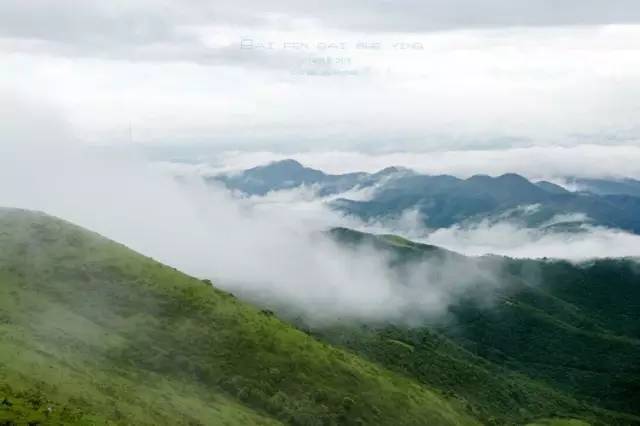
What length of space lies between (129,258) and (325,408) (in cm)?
6644

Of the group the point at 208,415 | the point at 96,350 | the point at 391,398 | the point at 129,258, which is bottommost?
the point at 391,398

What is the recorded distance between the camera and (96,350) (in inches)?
5448

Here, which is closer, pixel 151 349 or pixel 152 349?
pixel 151 349

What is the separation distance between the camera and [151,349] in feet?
506

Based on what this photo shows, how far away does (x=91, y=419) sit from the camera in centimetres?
8756

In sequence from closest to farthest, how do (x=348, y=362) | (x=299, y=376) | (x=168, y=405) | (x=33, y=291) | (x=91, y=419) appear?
(x=91, y=419)
(x=168, y=405)
(x=33, y=291)
(x=299, y=376)
(x=348, y=362)

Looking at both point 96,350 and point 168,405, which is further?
point 96,350

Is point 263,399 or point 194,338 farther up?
point 194,338

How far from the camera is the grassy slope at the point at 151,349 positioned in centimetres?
11588

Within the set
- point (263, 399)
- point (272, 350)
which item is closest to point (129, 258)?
point (272, 350)

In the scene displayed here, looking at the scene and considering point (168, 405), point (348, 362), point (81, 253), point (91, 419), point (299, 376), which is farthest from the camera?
point (348, 362)

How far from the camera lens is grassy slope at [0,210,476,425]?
380 feet

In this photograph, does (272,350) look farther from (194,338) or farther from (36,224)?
(36,224)

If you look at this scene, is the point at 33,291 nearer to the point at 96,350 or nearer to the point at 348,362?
the point at 96,350
